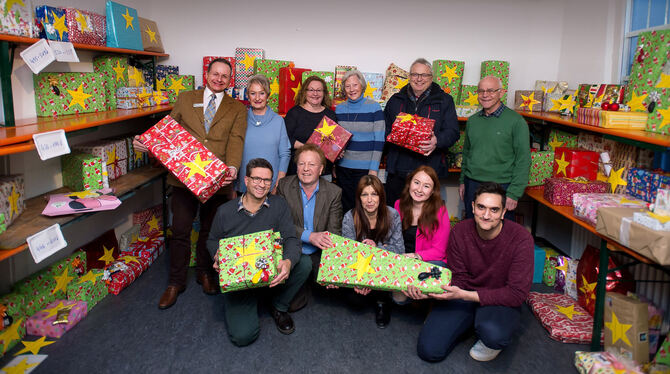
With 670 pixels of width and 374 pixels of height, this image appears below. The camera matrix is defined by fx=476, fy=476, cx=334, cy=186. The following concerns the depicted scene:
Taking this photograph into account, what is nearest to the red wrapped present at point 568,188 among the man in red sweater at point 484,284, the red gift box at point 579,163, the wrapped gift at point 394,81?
the red gift box at point 579,163

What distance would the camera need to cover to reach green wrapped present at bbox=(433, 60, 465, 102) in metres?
4.48

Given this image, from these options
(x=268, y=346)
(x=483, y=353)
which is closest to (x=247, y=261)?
(x=268, y=346)

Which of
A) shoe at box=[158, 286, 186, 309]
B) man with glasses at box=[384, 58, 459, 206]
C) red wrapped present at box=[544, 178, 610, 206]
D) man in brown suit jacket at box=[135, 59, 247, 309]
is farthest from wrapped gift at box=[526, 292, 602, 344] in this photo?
shoe at box=[158, 286, 186, 309]

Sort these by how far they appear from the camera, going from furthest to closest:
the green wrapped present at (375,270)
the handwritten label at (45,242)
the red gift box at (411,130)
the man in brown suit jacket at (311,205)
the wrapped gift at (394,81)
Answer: the wrapped gift at (394,81), the red gift box at (411,130), the man in brown suit jacket at (311,205), the green wrapped present at (375,270), the handwritten label at (45,242)

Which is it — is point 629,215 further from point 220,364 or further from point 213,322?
point 213,322

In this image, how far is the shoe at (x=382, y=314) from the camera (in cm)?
309

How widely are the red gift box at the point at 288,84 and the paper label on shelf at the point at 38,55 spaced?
1.96 m

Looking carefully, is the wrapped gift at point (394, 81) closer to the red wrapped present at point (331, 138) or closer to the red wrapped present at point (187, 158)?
the red wrapped present at point (331, 138)

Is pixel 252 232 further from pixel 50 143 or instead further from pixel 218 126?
pixel 50 143

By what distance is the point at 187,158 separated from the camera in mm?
3029

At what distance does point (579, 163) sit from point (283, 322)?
2.41m

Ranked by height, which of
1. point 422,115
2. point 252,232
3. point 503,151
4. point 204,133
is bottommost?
point 252,232

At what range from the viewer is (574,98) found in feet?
12.5

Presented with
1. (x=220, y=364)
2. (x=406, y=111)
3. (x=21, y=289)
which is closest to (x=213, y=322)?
(x=220, y=364)
